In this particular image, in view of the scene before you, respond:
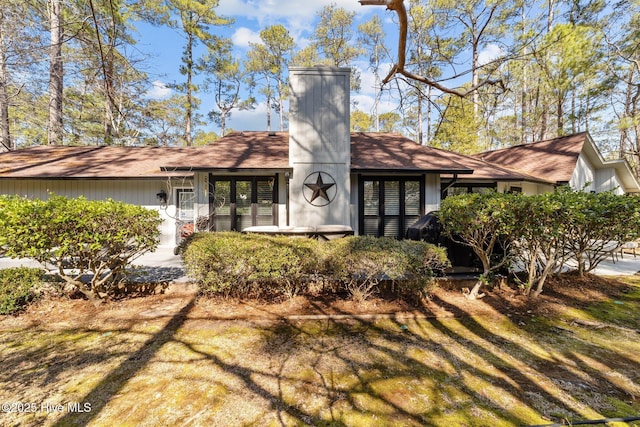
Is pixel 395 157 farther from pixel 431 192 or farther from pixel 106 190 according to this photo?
pixel 106 190

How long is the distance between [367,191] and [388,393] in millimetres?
6431

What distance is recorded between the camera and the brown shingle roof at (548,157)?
35.9ft

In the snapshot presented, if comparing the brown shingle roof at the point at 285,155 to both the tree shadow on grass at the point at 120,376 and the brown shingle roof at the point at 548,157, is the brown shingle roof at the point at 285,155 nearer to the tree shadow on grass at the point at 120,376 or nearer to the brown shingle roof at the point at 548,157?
the tree shadow on grass at the point at 120,376

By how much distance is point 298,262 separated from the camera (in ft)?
13.0

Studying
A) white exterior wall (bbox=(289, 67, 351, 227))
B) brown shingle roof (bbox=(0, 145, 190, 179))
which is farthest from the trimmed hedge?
brown shingle roof (bbox=(0, 145, 190, 179))

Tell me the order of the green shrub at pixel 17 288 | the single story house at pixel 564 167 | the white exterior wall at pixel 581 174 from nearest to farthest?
the green shrub at pixel 17 288
the single story house at pixel 564 167
the white exterior wall at pixel 581 174

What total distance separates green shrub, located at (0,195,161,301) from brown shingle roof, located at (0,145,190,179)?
3.98 m

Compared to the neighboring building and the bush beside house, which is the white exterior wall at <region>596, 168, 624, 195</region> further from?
the bush beside house

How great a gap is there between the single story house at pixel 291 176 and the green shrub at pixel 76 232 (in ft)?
8.90

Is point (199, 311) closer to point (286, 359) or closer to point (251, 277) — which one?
point (251, 277)

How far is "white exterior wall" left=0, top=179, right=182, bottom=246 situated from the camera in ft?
28.3

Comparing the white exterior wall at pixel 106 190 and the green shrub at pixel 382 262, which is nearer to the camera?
the green shrub at pixel 382 262

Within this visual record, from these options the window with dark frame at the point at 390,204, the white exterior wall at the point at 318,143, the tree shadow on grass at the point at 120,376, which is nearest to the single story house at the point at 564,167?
A: the window with dark frame at the point at 390,204

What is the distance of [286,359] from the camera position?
2.89 metres
